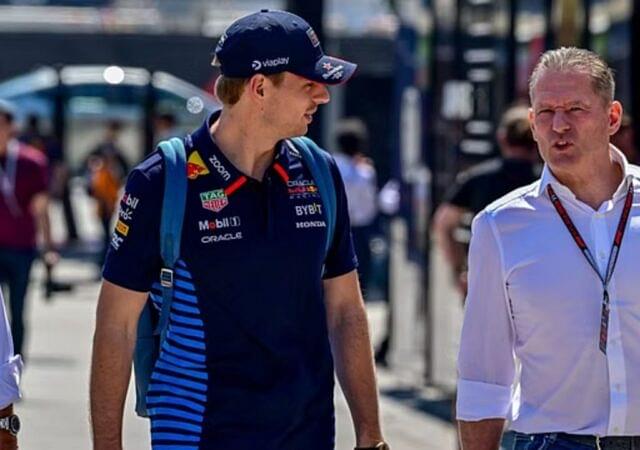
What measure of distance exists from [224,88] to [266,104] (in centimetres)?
13

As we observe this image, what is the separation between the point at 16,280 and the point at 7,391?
7720 millimetres

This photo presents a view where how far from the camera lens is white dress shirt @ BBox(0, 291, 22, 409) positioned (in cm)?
500

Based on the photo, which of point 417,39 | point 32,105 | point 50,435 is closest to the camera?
point 50,435

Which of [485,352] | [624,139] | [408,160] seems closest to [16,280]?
[408,160]

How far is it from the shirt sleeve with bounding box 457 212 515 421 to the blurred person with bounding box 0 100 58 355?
7.87 meters

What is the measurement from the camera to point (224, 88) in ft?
16.6

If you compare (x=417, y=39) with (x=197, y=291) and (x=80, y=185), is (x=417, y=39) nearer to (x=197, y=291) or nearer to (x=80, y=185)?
(x=197, y=291)

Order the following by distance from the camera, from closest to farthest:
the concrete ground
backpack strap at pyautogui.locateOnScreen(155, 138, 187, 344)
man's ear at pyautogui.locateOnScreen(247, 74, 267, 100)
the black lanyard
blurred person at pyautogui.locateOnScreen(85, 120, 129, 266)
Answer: the black lanyard → backpack strap at pyautogui.locateOnScreen(155, 138, 187, 344) → man's ear at pyautogui.locateOnScreen(247, 74, 267, 100) → the concrete ground → blurred person at pyautogui.locateOnScreen(85, 120, 129, 266)

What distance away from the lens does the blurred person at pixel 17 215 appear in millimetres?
12617

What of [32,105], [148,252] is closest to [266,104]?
[148,252]

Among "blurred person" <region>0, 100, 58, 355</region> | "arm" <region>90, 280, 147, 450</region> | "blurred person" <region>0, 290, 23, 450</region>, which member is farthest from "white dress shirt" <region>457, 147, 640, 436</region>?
"blurred person" <region>0, 100, 58, 355</region>

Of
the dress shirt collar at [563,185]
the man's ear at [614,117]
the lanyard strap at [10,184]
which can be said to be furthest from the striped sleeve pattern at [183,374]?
the lanyard strap at [10,184]

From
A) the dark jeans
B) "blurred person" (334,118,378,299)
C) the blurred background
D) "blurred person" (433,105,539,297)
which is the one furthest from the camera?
"blurred person" (334,118,378,299)

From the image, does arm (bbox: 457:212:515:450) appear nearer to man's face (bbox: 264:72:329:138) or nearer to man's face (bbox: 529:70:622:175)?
man's face (bbox: 529:70:622:175)
